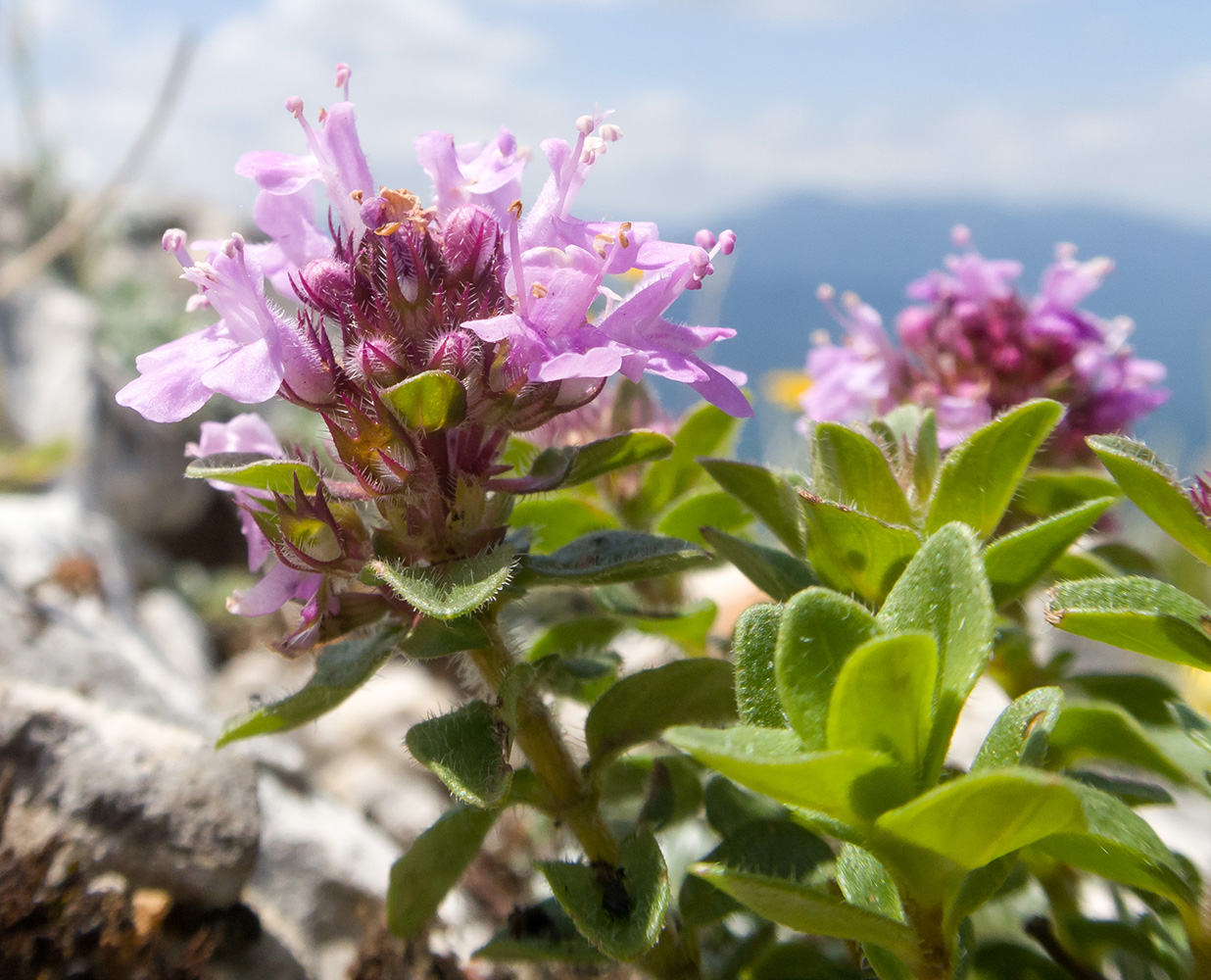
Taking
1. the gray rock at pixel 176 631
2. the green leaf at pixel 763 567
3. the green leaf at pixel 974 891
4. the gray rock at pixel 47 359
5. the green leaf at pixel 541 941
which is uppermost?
the green leaf at pixel 763 567

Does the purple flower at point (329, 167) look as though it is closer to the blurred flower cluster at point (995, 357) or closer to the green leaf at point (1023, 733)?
the green leaf at point (1023, 733)

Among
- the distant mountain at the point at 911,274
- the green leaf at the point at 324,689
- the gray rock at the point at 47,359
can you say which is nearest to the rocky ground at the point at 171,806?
the green leaf at the point at 324,689

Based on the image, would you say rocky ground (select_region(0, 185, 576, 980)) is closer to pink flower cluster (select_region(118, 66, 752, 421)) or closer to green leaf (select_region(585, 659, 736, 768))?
green leaf (select_region(585, 659, 736, 768))

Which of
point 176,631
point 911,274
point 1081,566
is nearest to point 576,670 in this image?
point 1081,566

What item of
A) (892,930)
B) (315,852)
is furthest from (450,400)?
(315,852)

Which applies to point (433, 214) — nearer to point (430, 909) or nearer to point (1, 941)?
point (430, 909)

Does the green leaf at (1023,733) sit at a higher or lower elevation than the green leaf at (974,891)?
higher

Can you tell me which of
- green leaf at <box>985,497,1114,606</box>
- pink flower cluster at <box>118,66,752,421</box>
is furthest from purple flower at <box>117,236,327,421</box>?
green leaf at <box>985,497,1114,606</box>
